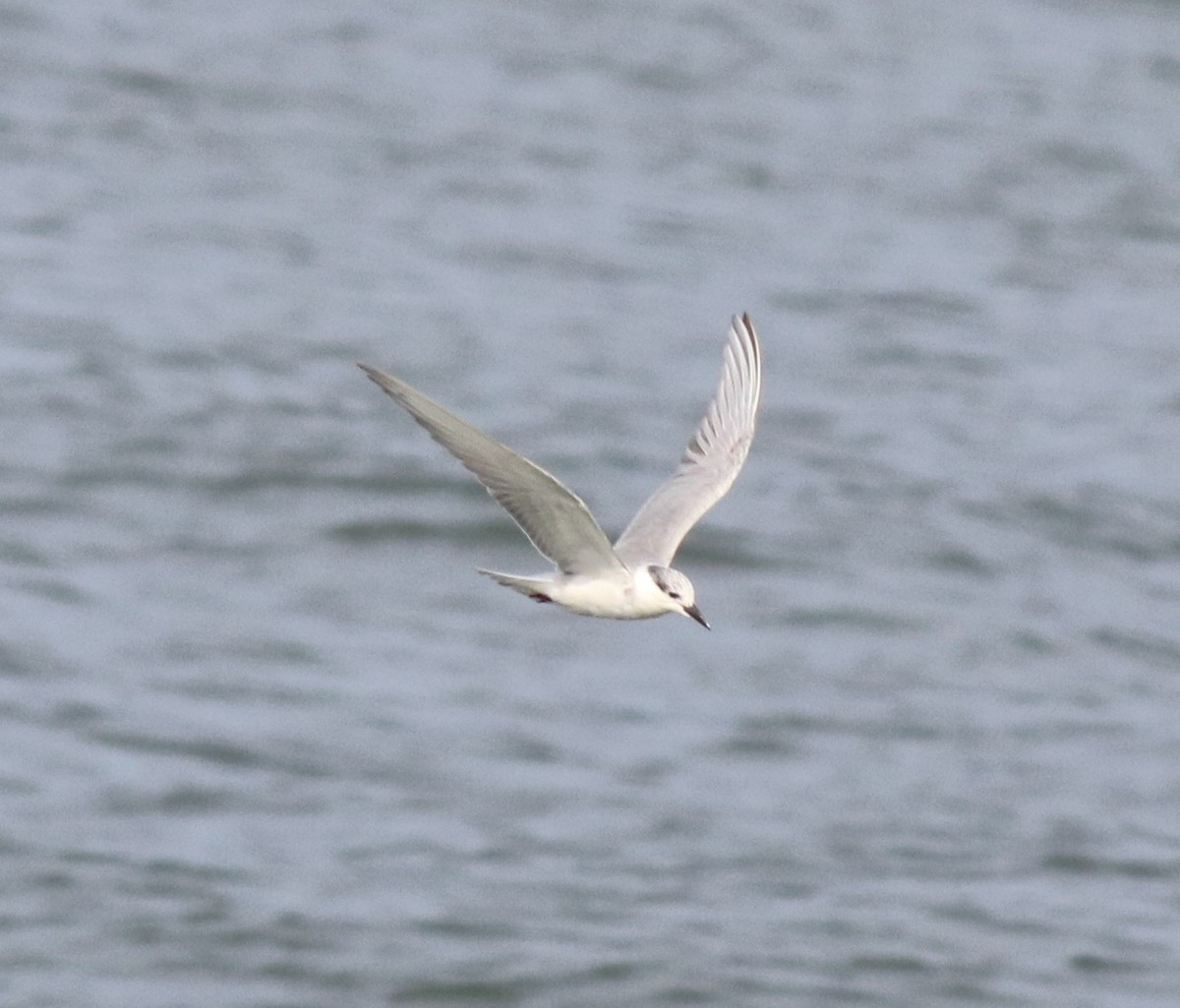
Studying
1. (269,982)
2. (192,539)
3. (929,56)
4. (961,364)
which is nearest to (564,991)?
(269,982)

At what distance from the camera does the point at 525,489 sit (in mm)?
6793

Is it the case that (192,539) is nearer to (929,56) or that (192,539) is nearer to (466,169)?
(466,169)

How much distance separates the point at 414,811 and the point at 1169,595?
18.9 feet

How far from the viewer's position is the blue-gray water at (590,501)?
13.7 metres

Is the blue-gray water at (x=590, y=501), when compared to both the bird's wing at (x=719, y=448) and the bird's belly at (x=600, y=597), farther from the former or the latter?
the bird's belly at (x=600, y=597)

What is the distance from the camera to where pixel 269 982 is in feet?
42.7

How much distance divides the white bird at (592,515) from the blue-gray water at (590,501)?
17.4ft

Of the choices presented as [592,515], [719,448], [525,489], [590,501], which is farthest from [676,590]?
[590,501]

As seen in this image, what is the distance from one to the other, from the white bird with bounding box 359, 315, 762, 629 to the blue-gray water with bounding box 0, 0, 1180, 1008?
5.31 metres

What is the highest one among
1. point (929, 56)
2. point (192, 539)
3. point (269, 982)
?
point (929, 56)

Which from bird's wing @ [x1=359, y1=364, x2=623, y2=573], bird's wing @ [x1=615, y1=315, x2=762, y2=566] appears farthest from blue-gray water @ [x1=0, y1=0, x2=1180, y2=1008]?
bird's wing @ [x1=359, y1=364, x2=623, y2=573]

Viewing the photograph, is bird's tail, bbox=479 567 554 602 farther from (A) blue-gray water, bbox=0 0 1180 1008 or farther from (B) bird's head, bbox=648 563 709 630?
(A) blue-gray water, bbox=0 0 1180 1008

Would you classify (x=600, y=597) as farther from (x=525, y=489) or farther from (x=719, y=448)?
(x=719, y=448)

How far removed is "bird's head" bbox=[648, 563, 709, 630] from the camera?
7.21 metres
